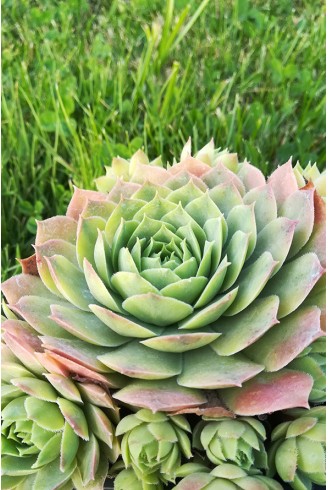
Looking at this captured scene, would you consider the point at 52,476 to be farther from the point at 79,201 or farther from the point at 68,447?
the point at 79,201

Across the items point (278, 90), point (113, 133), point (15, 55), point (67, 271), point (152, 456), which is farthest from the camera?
point (15, 55)

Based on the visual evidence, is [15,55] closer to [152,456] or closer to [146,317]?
[146,317]

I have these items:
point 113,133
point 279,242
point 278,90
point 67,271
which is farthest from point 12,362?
point 278,90

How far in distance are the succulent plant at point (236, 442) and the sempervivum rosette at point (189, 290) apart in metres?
0.02

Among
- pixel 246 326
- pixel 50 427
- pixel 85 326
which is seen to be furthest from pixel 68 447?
pixel 246 326

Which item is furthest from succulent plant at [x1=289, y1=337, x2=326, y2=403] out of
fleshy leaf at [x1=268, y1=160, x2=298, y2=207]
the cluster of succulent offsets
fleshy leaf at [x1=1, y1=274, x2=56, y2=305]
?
fleshy leaf at [x1=1, y1=274, x2=56, y2=305]

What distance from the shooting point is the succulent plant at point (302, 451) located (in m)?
0.73

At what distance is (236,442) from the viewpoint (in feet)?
2.36

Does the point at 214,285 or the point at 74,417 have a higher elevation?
the point at 214,285

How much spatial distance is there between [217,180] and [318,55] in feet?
3.83

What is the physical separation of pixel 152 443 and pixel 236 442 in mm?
93

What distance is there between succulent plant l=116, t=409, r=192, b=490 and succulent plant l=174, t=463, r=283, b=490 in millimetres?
24

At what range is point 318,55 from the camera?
6.27 feet

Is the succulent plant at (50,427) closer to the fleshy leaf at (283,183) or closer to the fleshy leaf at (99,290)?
the fleshy leaf at (99,290)
